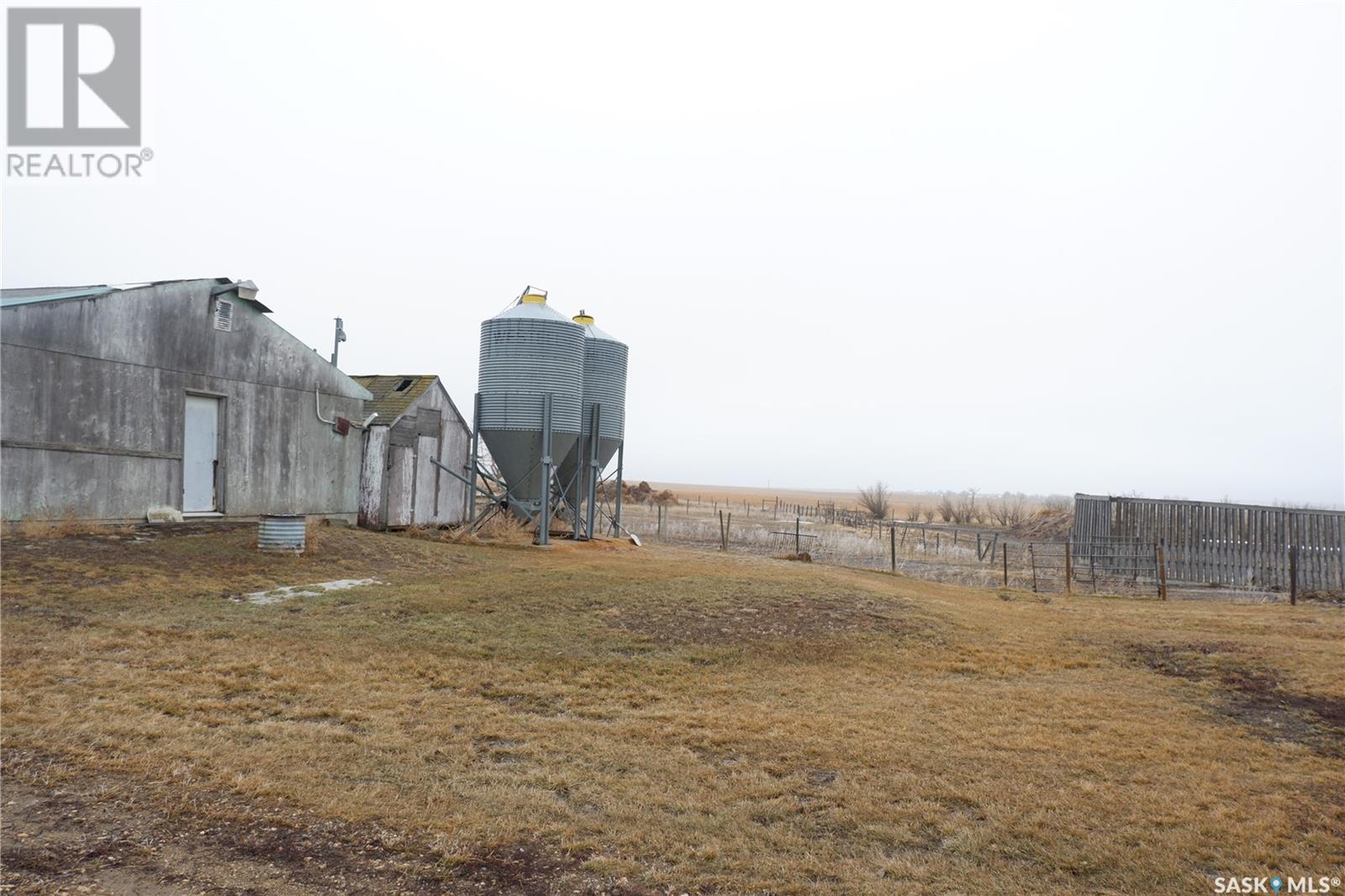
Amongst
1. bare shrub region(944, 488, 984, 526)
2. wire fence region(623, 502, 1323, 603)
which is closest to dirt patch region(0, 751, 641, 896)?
wire fence region(623, 502, 1323, 603)

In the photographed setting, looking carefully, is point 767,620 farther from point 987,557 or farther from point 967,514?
point 967,514

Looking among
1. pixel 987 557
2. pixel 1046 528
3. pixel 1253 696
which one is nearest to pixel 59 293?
pixel 1253 696

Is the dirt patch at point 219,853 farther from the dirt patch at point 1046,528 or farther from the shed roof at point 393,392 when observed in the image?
the dirt patch at point 1046,528

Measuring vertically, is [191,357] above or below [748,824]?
above

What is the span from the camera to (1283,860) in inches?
171

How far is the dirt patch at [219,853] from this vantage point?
3791 mm

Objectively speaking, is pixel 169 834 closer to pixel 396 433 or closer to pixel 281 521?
pixel 281 521

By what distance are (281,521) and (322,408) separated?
224 inches

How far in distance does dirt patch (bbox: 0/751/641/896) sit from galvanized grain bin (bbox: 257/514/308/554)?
30.4ft

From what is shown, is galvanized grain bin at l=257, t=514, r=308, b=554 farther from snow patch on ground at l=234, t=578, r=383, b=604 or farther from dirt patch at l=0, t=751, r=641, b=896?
dirt patch at l=0, t=751, r=641, b=896

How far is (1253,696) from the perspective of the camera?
8.12 metres

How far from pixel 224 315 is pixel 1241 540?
2382 cm

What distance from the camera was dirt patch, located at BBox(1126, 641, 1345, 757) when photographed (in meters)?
6.87

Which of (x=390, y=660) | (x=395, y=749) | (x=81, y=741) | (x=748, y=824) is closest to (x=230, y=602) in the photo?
(x=390, y=660)
